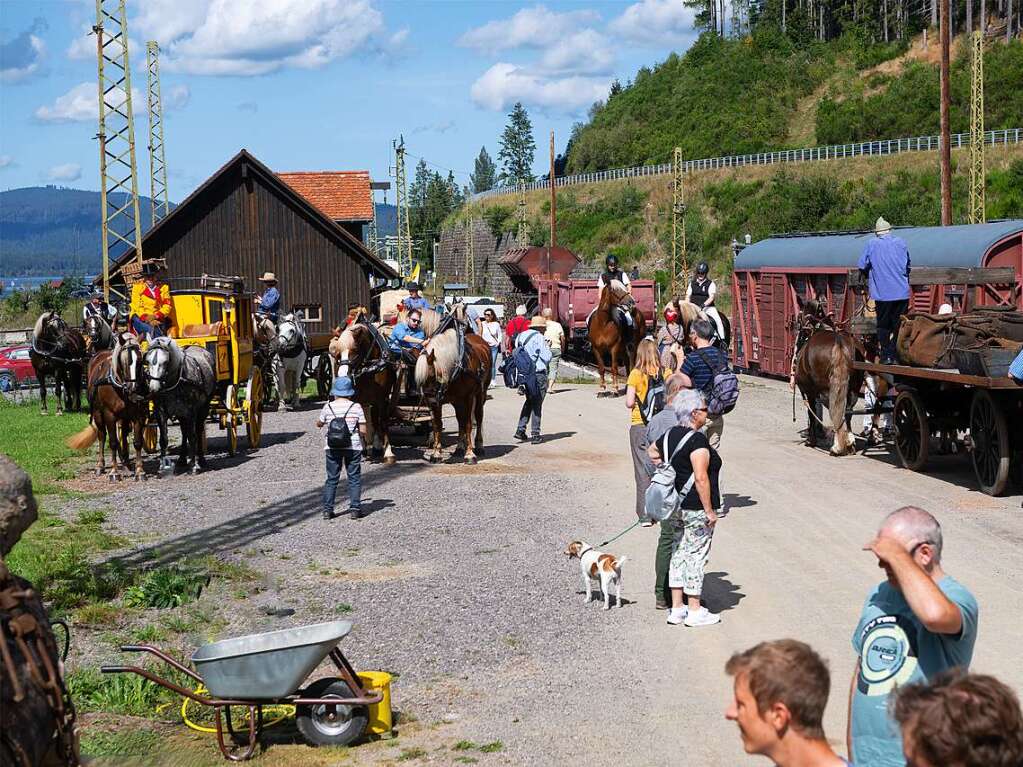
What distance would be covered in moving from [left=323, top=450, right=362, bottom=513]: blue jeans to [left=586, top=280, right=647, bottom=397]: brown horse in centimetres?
1384

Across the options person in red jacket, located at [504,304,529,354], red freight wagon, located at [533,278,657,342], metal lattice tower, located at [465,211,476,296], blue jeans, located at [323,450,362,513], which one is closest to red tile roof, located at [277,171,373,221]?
red freight wagon, located at [533,278,657,342]

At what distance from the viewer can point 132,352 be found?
1706 cm

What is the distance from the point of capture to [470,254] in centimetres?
10525

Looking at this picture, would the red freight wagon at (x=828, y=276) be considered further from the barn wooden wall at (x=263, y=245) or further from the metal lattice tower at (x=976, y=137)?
the barn wooden wall at (x=263, y=245)

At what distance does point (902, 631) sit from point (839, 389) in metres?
13.6

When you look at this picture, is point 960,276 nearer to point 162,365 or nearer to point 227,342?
point 162,365

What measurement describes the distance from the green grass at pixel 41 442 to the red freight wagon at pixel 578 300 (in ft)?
45.5

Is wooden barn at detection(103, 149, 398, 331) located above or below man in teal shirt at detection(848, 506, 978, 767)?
above

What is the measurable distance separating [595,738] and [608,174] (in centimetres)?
9569

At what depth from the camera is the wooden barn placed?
140 ft

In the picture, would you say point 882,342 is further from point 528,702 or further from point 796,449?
point 528,702

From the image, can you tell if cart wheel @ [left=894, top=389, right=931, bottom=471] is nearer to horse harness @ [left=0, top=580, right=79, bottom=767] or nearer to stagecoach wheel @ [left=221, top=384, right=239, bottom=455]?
stagecoach wheel @ [left=221, top=384, right=239, bottom=455]

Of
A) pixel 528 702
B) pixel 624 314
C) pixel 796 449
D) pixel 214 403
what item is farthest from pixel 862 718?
pixel 624 314

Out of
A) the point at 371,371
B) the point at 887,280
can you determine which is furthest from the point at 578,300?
the point at 887,280
